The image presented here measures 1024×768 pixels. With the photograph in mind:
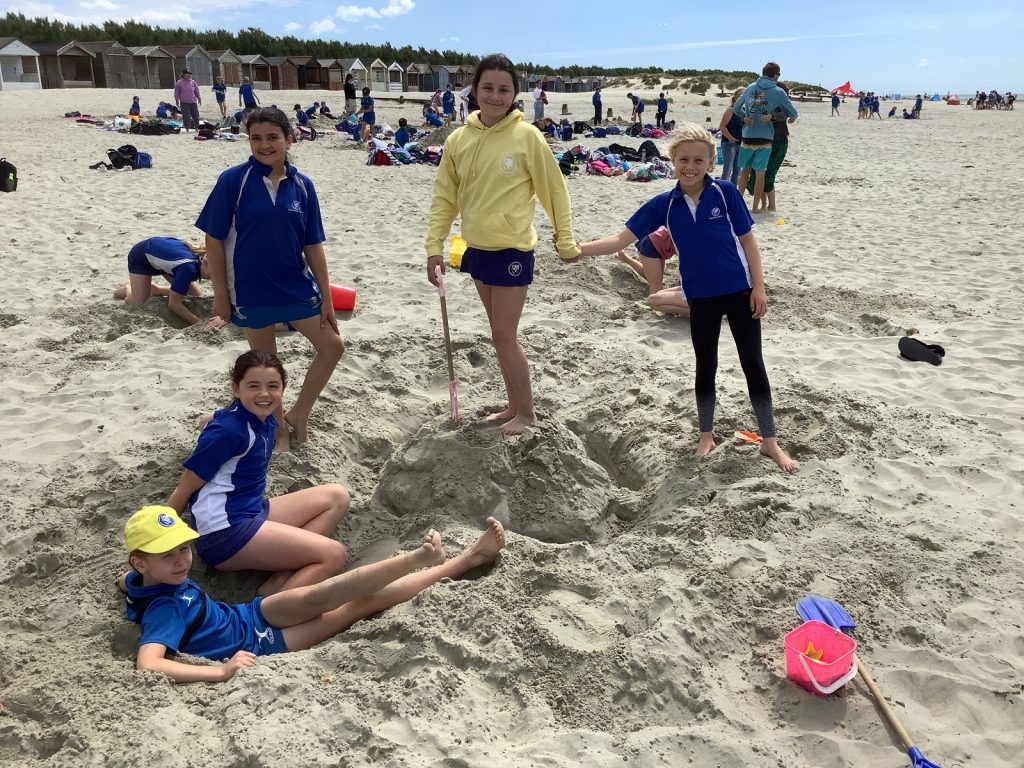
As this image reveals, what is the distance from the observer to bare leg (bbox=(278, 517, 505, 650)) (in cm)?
281

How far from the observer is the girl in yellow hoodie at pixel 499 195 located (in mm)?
3371

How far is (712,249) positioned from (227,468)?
240 centimetres

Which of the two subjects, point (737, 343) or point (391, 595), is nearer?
point (391, 595)

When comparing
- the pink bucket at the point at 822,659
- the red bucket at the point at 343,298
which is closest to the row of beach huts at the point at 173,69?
the red bucket at the point at 343,298

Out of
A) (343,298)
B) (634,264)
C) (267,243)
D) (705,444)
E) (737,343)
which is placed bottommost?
(705,444)

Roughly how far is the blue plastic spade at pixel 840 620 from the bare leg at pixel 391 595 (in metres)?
1.20

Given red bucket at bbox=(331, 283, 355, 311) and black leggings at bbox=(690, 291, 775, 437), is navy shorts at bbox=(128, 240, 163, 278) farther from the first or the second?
black leggings at bbox=(690, 291, 775, 437)

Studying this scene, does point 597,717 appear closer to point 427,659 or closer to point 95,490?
point 427,659

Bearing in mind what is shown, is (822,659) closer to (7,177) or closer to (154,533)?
(154,533)

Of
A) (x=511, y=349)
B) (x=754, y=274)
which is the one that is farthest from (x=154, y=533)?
(x=754, y=274)

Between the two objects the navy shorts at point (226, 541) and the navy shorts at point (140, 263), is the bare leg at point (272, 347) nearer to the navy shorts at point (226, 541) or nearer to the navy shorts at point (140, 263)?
the navy shorts at point (226, 541)

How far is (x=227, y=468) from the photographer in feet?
9.74

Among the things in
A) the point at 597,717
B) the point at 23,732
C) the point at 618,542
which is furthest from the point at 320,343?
the point at 597,717

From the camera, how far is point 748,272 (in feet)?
11.7
